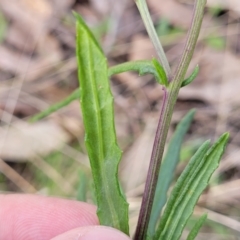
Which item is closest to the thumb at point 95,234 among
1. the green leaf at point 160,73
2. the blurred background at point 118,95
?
the green leaf at point 160,73

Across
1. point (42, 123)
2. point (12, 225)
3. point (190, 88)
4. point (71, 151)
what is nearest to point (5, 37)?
point (42, 123)

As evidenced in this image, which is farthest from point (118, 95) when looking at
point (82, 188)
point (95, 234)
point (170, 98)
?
point (170, 98)

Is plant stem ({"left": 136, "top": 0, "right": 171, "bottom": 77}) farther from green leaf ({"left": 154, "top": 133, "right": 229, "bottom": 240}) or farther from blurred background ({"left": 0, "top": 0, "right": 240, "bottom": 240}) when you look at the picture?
blurred background ({"left": 0, "top": 0, "right": 240, "bottom": 240})

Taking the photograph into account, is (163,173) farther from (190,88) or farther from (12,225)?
(190,88)

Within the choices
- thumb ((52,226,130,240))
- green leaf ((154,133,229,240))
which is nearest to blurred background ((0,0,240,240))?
thumb ((52,226,130,240))

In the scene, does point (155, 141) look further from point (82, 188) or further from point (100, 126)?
point (82, 188)

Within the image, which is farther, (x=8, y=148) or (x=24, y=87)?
(x=24, y=87)
